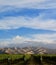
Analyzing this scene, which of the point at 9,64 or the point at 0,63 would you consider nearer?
the point at 9,64

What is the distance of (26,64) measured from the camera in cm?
5656

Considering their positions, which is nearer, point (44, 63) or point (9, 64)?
point (9, 64)

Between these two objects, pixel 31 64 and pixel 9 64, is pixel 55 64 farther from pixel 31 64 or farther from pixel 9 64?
pixel 9 64

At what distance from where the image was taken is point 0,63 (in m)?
60.3

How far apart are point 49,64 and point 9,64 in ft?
25.7

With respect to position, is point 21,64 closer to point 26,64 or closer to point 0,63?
point 26,64

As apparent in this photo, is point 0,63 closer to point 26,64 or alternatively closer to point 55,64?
A: point 26,64

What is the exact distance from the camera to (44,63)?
58375mm

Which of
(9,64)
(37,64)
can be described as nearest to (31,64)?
(37,64)

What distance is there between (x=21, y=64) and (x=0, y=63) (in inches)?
197

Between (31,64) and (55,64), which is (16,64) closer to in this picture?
(31,64)

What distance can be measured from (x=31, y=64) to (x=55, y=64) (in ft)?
14.5

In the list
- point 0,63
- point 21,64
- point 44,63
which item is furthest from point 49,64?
point 0,63

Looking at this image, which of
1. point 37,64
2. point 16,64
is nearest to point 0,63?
point 16,64
